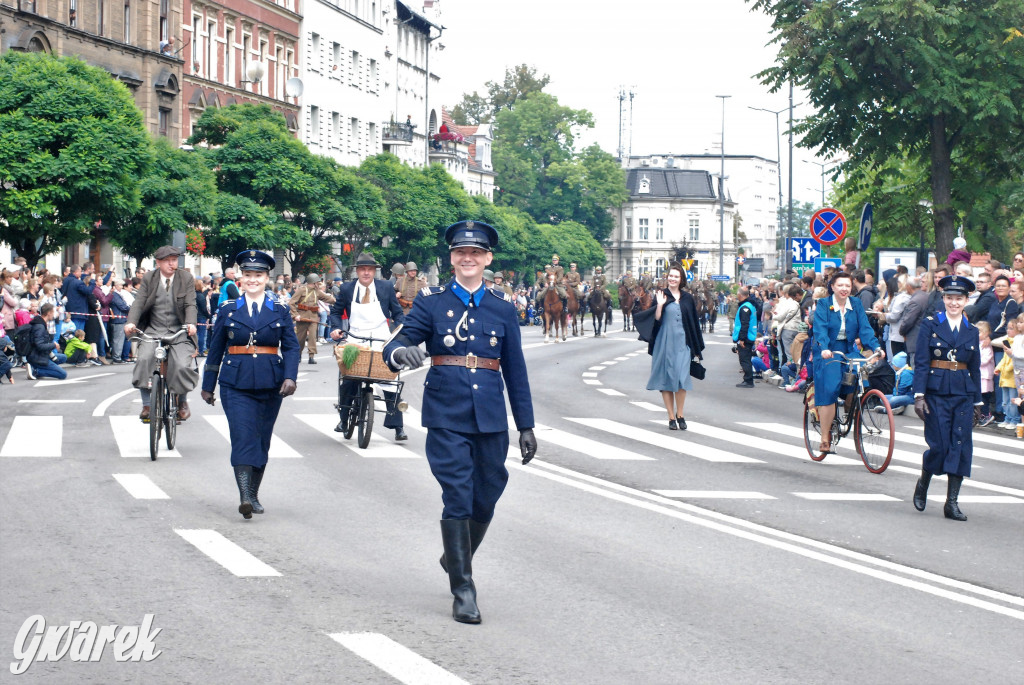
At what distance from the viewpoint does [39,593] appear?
735 cm

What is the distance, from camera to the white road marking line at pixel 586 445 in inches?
574

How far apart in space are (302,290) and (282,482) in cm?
1761

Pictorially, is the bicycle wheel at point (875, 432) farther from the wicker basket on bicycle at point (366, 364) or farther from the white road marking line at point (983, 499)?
the wicker basket on bicycle at point (366, 364)

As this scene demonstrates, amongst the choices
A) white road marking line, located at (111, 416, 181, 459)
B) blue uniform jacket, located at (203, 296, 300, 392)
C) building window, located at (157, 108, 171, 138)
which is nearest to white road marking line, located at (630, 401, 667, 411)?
white road marking line, located at (111, 416, 181, 459)

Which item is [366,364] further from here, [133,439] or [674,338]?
[674,338]

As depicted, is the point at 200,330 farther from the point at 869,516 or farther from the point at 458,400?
the point at 458,400

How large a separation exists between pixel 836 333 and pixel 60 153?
22729mm

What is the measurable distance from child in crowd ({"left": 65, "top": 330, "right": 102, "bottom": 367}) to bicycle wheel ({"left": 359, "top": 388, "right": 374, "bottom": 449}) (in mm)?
14237

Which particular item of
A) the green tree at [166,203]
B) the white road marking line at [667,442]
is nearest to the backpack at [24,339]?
the white road marking line at [667,442]

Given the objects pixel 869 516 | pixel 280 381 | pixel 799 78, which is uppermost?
pixel 799 78

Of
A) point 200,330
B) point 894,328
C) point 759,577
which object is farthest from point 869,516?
point 200,330

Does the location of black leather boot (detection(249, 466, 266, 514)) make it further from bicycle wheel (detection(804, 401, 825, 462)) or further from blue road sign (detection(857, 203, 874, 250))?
blue road sign (detection(857, 203, 874, 250))

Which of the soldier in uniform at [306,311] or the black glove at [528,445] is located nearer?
the black glove at [528,445]

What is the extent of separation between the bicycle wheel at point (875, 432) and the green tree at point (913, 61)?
38.4 feet
